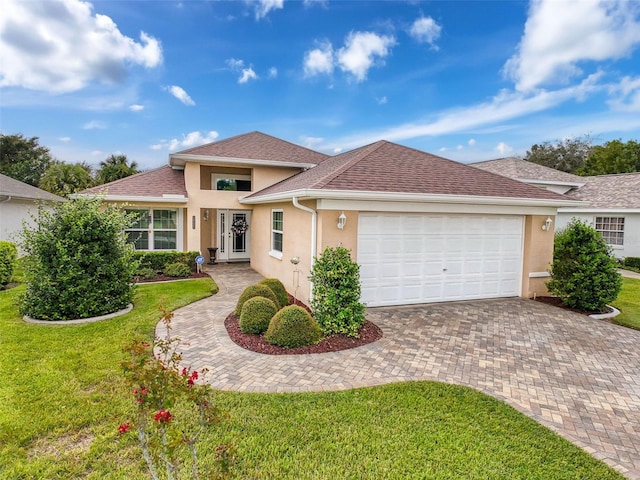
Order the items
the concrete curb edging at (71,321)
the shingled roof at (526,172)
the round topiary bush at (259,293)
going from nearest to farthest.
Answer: the concrete curb edging at (71,321) → the round topiary bush at (259,293) → the shingled roof at (526,172)

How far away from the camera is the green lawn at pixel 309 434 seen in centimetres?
361

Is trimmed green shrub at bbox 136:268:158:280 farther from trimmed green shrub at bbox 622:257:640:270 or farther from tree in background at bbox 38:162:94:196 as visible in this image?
trimmed green shrub at bbox 622:257:640:270

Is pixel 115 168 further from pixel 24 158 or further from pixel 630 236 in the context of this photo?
pixel 630 236

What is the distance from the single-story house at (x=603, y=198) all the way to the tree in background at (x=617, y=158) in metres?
18.5

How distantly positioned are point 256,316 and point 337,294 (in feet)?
5.91

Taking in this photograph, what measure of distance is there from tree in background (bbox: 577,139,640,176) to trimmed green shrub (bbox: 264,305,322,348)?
46136mm

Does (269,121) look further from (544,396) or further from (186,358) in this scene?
(544,396)

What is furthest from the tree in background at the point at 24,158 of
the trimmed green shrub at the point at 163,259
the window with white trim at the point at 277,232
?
the window with white trim at the point at 277,232

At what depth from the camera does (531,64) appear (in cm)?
1588

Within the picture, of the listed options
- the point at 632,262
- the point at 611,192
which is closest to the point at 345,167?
the point at 632,262

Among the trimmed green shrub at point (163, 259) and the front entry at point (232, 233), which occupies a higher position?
the front entry at point (232, 233)

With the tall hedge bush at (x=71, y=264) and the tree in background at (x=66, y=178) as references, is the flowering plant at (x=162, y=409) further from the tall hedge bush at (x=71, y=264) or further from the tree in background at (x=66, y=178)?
the tree in background at (x=66, y=178)

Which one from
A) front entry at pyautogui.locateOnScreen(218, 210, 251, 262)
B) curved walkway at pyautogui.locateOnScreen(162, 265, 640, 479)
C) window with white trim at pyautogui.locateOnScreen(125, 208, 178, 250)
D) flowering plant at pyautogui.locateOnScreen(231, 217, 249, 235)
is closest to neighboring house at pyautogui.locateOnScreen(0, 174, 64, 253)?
window with white trim at pyautogui.locateOnScreen(125, 208, 178, 250)

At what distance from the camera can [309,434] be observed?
4.16 metres
